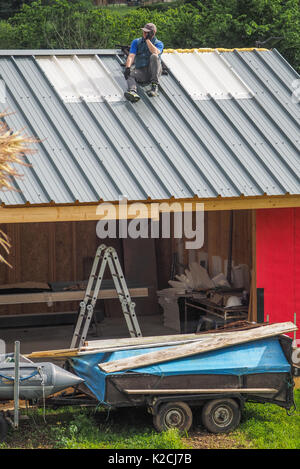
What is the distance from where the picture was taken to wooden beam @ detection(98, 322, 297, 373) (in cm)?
960

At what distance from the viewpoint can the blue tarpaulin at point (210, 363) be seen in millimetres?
9664

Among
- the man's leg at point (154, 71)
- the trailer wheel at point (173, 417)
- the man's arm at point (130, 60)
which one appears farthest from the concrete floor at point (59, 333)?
the man's arm at point (130, 60)

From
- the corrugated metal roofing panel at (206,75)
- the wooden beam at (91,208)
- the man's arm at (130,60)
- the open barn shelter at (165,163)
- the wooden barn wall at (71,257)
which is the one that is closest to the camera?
the wooden beam at (91,208)

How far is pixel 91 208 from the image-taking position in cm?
1059

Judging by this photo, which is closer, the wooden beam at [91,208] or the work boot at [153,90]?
the wooden beam at [91,208]

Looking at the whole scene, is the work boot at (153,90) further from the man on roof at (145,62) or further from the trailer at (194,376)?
the trailer at (194,376)

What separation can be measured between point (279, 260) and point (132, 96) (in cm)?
354

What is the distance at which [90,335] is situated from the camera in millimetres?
14344

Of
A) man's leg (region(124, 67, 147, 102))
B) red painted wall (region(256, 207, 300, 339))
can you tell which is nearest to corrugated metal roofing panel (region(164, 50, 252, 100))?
man's leg (region(124, 67, 147, 102))

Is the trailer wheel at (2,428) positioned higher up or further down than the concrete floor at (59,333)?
further down

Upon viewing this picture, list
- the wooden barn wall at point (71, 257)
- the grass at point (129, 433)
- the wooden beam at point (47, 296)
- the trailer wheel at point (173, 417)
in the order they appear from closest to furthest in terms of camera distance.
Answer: the grass at point (129, 433) < the trailer wheel at point (173, 417) < the wooden beam at point (47, 296) < the wooden barn wall at point (71, 257)
